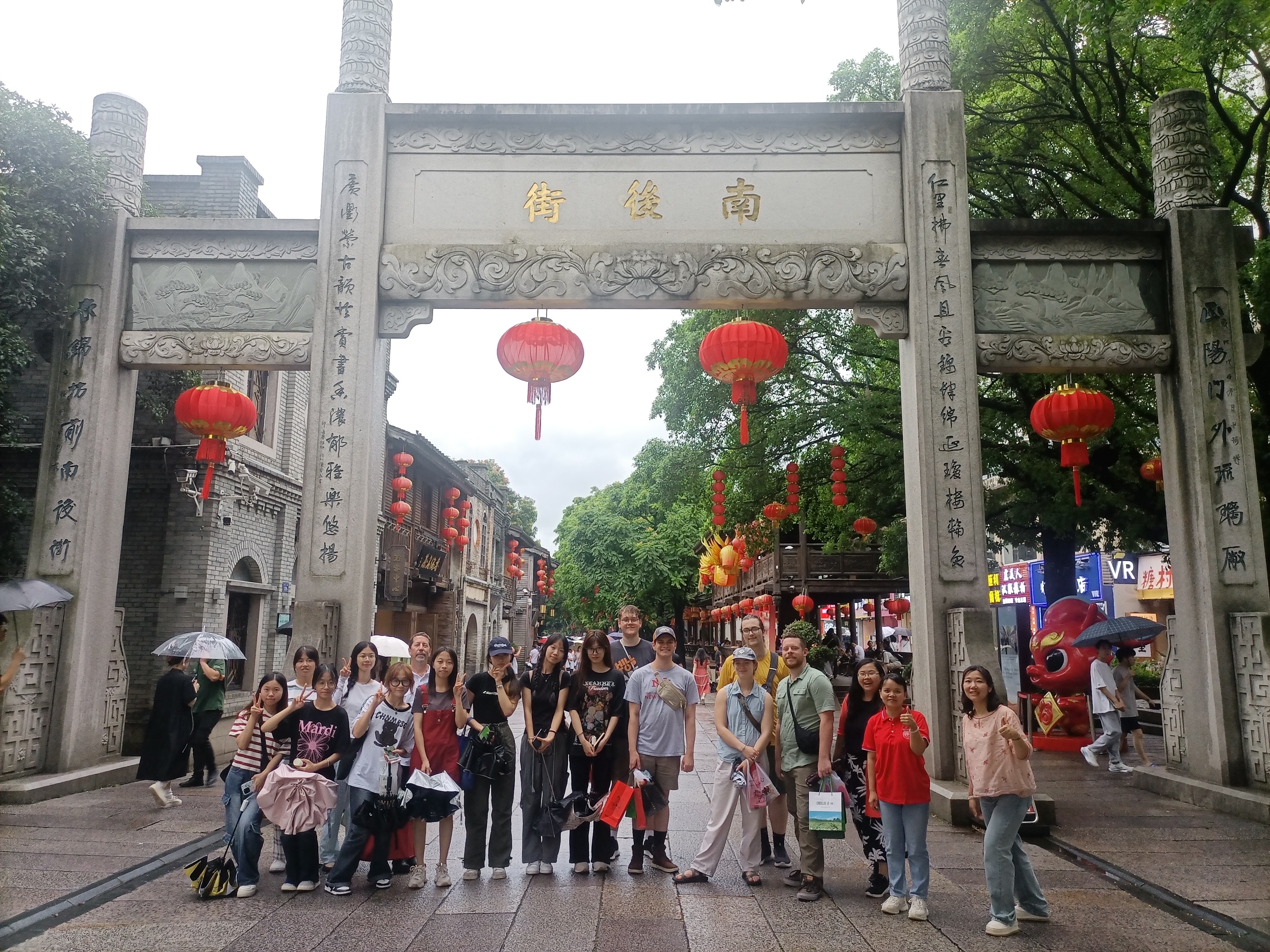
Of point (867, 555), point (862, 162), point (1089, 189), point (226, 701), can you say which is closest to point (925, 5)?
point (862, 162)

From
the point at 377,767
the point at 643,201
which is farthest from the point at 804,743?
the point at 643,201

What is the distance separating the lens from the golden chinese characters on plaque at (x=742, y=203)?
9242mm

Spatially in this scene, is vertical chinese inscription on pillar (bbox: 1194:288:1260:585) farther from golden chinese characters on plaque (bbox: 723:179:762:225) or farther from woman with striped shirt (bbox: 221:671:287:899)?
woman with striped shirt (bbox: 221:671:287:899)

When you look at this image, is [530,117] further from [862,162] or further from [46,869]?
[46,869]

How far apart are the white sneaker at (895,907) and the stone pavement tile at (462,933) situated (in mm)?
2218

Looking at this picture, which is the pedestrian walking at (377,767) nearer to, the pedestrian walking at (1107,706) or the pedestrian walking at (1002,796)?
the pedestrian walking at (1002,796)

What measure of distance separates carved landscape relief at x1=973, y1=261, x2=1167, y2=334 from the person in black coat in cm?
854

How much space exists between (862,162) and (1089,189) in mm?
5668

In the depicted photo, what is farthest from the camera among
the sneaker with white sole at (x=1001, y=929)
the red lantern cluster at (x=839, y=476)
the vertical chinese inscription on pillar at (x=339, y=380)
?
the red lantern cluster at (x=839, y=476)

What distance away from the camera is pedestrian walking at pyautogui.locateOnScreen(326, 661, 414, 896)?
583cm

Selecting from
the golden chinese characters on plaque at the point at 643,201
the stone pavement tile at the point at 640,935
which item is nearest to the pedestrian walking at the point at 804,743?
the stone pavement tile at the point at 640,935

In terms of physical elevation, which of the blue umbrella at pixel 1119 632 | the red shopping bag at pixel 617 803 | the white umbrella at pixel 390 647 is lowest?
the red shopping bag at pixel 617 803

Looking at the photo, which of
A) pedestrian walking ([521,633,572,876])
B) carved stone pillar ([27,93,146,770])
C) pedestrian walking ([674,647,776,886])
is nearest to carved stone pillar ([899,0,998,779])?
pedestrian walking ([674,647,776,886])

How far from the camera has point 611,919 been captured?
17.1ft
